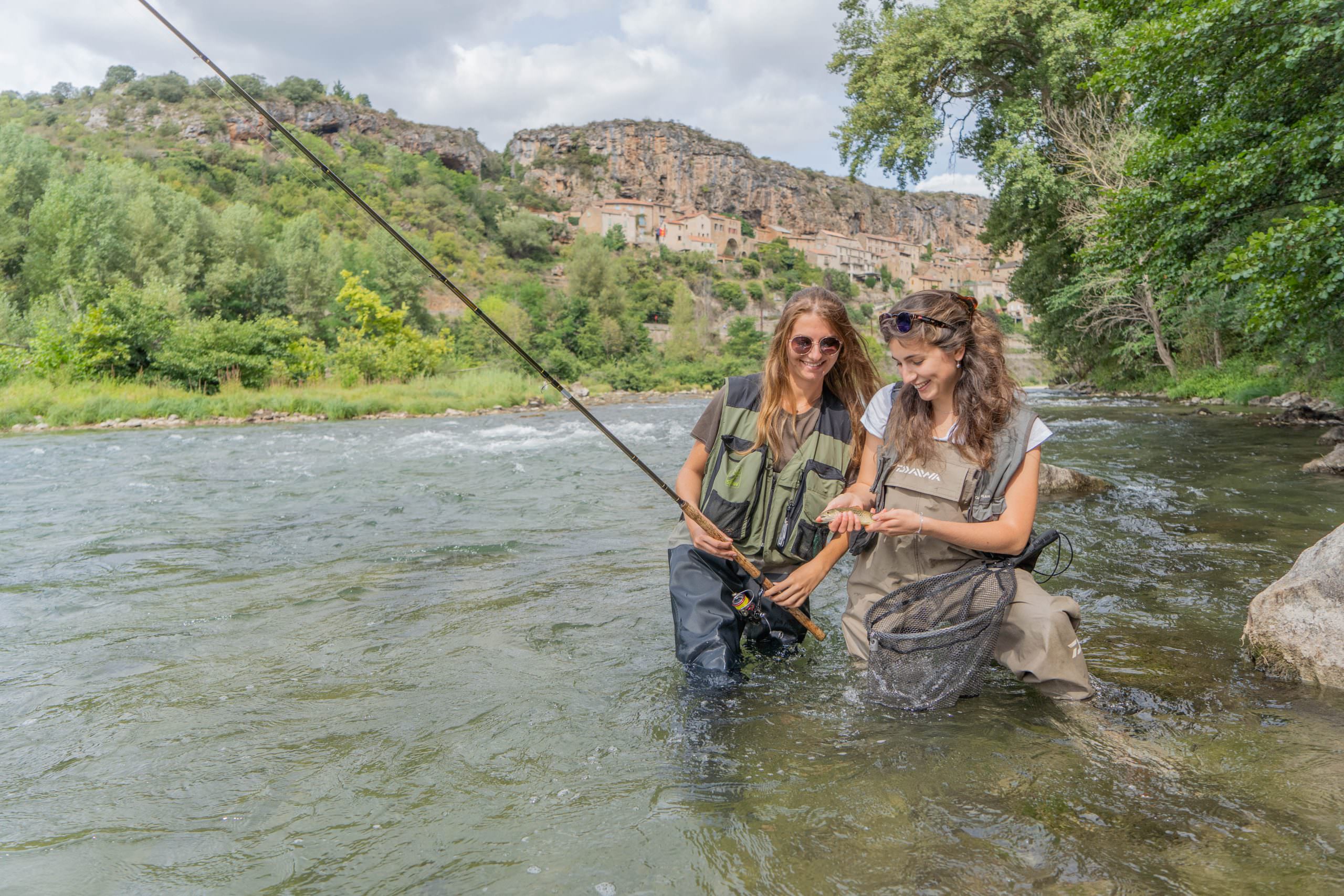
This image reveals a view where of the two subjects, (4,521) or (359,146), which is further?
(359,146)

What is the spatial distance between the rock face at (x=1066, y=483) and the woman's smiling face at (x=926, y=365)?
606 centimetres

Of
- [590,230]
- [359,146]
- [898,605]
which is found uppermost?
[359,146]

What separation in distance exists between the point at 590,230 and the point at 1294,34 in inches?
5131

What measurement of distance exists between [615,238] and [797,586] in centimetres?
13098

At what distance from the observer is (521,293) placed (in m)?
84.6

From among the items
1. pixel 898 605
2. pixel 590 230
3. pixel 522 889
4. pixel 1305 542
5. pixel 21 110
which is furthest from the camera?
pixel 590 230

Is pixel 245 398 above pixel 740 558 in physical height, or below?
below

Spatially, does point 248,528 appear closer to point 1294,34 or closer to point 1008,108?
point 1294,34

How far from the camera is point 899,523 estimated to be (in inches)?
115

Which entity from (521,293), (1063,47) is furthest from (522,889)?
(521,293)

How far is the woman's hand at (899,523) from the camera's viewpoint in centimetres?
292

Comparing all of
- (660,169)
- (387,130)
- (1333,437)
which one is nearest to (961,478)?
(1333,437)

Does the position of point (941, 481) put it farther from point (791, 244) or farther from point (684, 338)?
point (791, 244)

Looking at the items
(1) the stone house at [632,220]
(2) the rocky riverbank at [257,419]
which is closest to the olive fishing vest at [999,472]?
(2) the rocky riverbank at [257,419]
